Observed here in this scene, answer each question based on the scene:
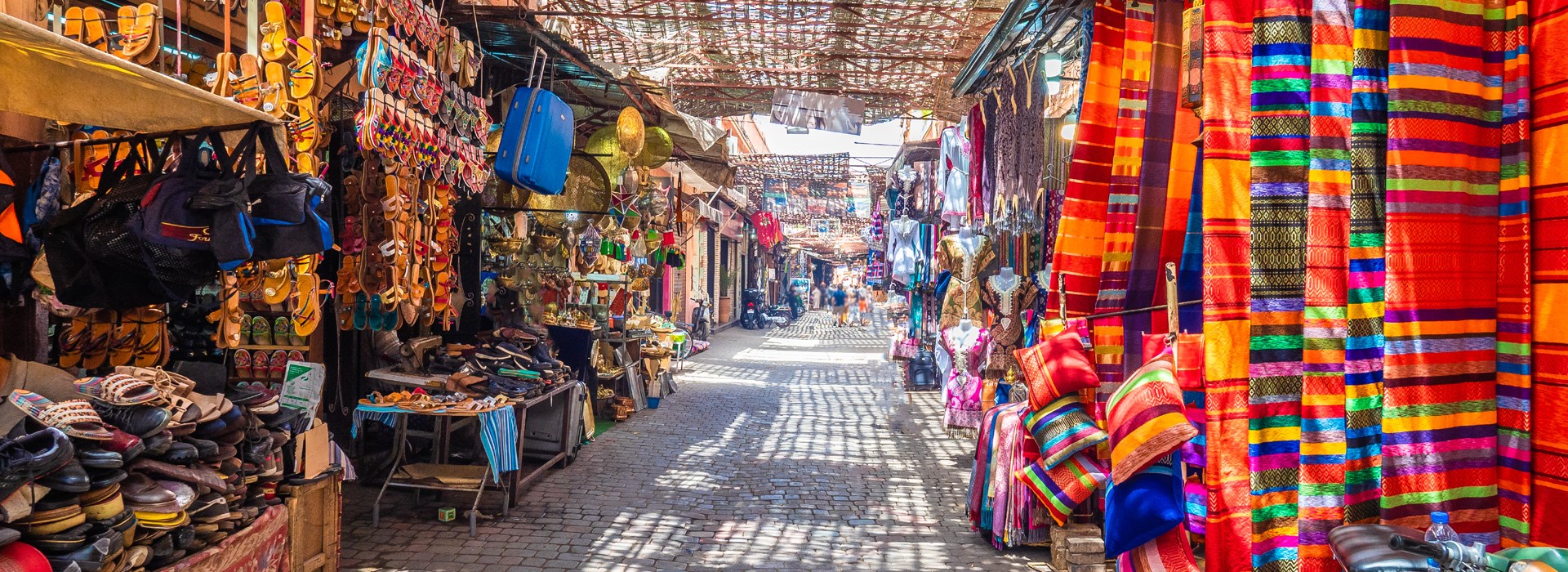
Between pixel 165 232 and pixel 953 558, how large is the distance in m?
3.99

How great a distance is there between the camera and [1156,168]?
7.77 ft

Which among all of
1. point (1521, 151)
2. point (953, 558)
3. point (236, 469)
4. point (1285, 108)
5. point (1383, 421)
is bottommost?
point (953, 558)

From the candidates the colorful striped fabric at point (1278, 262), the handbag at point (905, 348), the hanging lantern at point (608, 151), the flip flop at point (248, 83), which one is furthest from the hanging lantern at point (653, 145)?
the colorful striped fabric at point (1278, 262)

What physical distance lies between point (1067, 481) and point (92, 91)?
3.30 meters

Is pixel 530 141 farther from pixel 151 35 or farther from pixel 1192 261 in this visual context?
pixel 1192 261

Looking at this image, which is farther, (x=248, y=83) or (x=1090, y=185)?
(x=248, y=83)

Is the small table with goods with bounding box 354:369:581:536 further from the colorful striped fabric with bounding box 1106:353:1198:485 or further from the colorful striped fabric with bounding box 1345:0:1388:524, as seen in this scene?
the colorful striped fabric with bounding box 1345:0:1388:524

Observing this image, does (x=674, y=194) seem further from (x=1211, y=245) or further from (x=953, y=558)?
(x=1211, y=245)

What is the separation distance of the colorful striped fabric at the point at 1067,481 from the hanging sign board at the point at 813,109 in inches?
255

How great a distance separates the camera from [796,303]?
35.8m

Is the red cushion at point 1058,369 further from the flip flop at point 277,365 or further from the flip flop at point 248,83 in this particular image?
the flip flop at point 277,365

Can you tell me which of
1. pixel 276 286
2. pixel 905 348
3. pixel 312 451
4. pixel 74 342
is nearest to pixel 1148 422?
pixel 312 451

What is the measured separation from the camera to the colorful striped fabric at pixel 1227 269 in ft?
5.33

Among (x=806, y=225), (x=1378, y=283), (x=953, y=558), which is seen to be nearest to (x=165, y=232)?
(x=1378, y=283)
